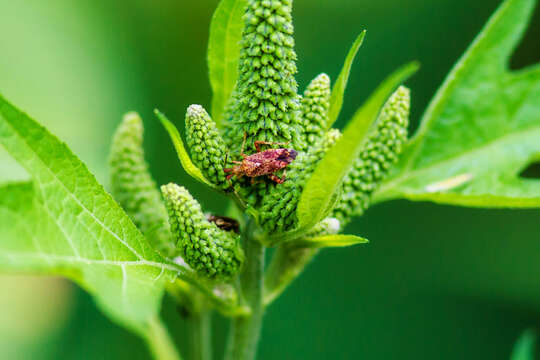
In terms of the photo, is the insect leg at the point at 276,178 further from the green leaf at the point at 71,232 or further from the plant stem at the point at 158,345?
the plant stem at the point at 158,345

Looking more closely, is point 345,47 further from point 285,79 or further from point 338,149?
point 338,149

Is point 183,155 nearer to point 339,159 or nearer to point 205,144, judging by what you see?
point 205,144

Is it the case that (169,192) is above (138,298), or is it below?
above

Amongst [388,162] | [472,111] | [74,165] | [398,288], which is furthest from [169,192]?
[398,288]

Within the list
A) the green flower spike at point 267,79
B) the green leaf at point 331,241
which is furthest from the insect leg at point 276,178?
the green leaf at point 331,241

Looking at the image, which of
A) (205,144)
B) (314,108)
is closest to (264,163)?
(205,144)

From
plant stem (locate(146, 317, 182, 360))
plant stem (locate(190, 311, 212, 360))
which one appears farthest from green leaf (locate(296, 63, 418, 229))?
plant stem (locate(146, 317, 182, 360))
